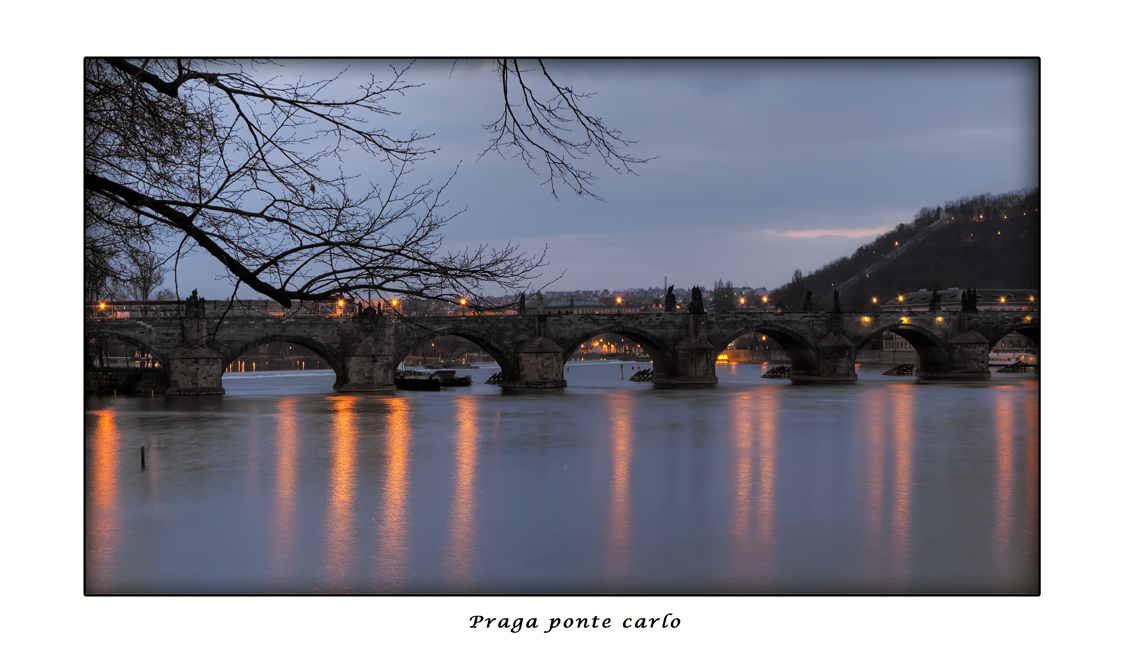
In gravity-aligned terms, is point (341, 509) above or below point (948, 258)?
below

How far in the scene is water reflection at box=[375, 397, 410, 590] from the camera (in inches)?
392

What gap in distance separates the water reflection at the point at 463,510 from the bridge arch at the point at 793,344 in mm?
27746

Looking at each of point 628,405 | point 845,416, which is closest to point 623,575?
point 845,416

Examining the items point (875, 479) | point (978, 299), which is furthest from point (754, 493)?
point (978, 299)

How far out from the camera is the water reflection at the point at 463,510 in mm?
10253

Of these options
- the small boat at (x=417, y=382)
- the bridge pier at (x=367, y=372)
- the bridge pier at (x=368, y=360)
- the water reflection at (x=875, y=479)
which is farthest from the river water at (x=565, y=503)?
the small boat at (x=417, y=382)

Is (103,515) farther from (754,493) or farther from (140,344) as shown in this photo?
(140,344)

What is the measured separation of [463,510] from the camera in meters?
14.3

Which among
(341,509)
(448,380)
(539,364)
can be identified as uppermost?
Answer: (539,364)

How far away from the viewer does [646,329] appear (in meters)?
52.5

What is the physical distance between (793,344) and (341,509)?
48740 mm

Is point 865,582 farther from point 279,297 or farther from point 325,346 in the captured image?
point 325,346

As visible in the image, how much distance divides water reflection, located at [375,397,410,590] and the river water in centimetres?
6

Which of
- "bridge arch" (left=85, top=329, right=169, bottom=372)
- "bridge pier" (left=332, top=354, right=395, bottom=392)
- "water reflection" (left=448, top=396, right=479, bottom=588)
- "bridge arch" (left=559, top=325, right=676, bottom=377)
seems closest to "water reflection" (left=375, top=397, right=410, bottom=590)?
"water reflection" (left=448, top=396, right=479, bottom=588)
